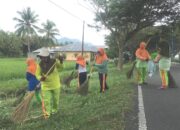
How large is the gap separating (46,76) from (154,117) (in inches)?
105

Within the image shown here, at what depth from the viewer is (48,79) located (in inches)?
412

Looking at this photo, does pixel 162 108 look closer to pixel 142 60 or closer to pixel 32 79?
pixel 32 79

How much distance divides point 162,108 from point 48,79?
117 inches

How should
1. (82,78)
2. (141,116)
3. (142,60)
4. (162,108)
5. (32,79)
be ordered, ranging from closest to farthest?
(141,116)
(162,108)
(32,79)
(82,78)
(142,60)

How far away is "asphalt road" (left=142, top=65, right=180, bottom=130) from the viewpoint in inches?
350

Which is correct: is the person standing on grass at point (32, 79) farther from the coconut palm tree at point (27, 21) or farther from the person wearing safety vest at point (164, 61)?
the coconut palm tree at point (27, 21)

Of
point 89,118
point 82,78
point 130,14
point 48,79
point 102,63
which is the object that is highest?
point 130,14

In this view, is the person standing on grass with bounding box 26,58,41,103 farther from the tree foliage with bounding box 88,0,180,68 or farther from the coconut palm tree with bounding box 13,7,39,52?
the coconut palm tree with bounding box 13,7,39,52

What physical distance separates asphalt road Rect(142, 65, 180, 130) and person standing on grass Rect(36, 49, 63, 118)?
227 centimetres

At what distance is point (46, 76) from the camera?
10.4 m

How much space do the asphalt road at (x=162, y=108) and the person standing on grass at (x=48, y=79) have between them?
2269mm

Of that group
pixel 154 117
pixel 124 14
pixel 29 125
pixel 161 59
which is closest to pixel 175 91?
pixel 161 59

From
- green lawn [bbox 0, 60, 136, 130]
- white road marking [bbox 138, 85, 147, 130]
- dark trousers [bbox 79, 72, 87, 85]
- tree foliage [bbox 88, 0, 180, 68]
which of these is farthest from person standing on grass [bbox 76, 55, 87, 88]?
tree foliage [bbox 88, 0, 180, 68]

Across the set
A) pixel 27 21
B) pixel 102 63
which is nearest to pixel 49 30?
pixel 27 21
